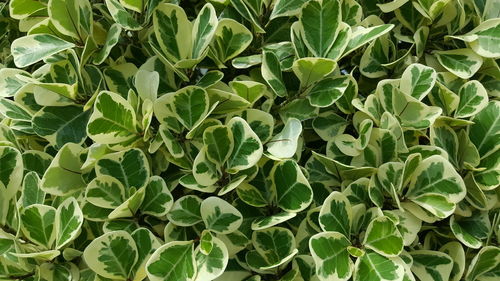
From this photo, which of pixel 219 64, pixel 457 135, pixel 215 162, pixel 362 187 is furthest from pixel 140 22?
pixel 457 135

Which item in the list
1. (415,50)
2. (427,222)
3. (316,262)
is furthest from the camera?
(415,50)

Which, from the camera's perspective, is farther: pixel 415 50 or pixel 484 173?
pixel 415 50

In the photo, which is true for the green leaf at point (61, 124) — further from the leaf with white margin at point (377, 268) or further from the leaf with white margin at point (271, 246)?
the leaf with white margin at point (377, 268)

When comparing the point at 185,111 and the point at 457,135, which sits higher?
Result: the point at 185,111

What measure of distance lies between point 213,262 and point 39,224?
0.26 metres

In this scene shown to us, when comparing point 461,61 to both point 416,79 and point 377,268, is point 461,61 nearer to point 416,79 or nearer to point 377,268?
point 416,79

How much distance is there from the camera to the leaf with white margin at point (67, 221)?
794 millimetres

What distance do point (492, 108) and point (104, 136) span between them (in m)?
0.59

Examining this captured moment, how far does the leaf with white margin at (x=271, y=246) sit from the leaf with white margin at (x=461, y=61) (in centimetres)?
38

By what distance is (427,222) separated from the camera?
871 millimetres

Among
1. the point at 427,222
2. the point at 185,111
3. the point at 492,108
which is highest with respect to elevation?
the point at 185,111

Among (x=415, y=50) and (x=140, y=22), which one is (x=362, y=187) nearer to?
(x=415, y=50)

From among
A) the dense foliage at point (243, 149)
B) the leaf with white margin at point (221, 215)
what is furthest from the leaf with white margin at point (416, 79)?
the leaf with white margin at point (221, 215)

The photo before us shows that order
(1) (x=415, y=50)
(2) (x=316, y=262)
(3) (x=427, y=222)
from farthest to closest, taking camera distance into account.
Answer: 1. (1) (x=415, y=50)
2. (3) (x=427, y=222)
3. (2) (x=316, y=262)
